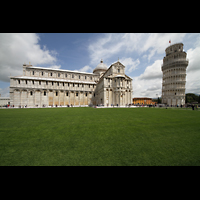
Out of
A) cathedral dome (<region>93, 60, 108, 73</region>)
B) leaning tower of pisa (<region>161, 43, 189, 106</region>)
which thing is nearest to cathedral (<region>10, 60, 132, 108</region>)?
cathedral dome (<region>93, 60, 108, 73</region>)

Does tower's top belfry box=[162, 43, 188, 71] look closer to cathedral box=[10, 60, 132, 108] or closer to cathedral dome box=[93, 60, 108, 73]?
cathedral box=[10, 60, 132, 108]

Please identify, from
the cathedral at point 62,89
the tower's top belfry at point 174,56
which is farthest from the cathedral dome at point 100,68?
the tower's top belfry at point 174,56

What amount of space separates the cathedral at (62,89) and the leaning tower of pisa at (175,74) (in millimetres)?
23314

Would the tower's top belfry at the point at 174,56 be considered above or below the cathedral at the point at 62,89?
above

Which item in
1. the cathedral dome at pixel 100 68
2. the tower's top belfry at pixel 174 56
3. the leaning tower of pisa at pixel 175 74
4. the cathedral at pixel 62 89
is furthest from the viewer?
the cathedral dome at pixel 100 68

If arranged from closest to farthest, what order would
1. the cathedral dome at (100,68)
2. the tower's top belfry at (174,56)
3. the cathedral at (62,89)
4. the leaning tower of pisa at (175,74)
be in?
the cathedral at (62,89), the leaning tower of pisa at (175,74), the tower's top belfry at (174,56), the cathedral dome at (100,68)

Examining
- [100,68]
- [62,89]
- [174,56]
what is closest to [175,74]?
[174,56]

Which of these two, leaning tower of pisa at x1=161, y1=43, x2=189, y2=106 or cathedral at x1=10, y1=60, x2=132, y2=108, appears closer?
cathedral at x1=10, y1=60, x2=132, y2=108

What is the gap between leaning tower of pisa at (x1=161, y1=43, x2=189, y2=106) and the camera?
43469mm

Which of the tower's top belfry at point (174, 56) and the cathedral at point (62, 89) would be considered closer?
the cathedral at point (62, 89)

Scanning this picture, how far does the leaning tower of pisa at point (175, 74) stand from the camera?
43469 millimetres

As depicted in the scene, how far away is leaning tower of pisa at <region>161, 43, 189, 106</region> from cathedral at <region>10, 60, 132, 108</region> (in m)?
23.3

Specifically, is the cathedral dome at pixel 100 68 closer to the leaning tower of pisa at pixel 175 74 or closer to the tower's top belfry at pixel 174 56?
the tower's top belfry at pixel 174 56
